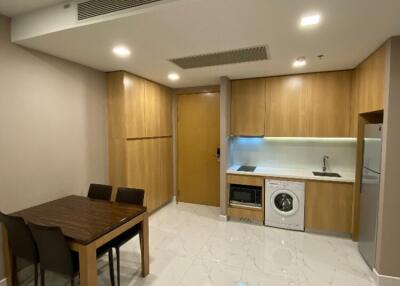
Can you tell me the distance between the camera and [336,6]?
1553 mm

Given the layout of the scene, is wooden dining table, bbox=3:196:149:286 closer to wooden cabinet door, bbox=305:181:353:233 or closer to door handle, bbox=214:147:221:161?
door handle, bbox=214:147:221:161

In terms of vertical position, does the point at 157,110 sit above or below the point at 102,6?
below

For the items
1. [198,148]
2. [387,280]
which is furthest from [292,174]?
[198,148]

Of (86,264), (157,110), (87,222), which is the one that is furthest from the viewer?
(157,110)

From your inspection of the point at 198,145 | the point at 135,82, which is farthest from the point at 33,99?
the point at 198,145

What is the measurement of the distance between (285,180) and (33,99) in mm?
3391

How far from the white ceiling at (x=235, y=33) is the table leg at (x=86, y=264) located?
1.77 m

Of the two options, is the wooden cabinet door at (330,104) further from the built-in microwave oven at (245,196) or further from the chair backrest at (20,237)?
the chair backrest at (20,237)

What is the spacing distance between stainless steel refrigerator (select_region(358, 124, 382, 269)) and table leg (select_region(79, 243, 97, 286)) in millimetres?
2754

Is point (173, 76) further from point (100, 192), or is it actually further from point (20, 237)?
point (20, 237)

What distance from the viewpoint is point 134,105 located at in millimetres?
3438

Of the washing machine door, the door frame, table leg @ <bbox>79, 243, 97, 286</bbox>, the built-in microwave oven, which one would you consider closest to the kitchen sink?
the washing machine door

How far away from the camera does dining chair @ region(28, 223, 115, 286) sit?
65.7 inches

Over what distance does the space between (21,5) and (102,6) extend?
82 cm
